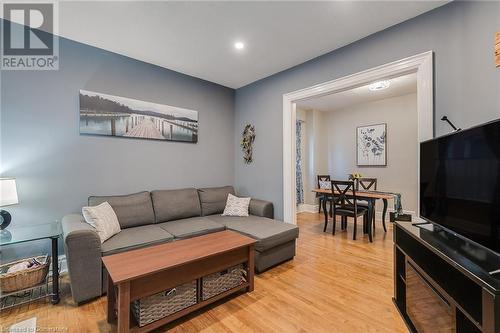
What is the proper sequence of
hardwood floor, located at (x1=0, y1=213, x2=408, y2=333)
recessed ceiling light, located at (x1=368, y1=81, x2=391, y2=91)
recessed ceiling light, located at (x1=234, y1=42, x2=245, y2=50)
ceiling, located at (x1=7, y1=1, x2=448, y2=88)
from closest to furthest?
hardwood floor, located at (x1=0, y1=213, x2=408, y2=333) → ceiling, located at (x1=7, y1=1, x2=448, y2=88) → recessed ceiling light, located at (x1=234, y1=42, x2=245, y2=50) → recessed ceiling light, located at (x1=368, y1=81, x2=391, y2=91)

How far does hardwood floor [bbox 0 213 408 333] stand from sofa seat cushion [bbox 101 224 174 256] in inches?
18.2

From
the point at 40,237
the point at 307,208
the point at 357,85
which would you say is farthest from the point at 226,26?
the point at 307,208

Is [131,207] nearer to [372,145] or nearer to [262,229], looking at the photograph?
[262,229]

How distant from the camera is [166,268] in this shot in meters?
1.59

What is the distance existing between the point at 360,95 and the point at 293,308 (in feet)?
14.1

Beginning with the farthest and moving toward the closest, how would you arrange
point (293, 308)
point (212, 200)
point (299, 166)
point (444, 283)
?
1. point (299, 166)
2. point (212, 200)
3. point (293, 308)
4. point (444, 283)

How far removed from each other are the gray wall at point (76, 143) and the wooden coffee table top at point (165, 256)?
131 cm

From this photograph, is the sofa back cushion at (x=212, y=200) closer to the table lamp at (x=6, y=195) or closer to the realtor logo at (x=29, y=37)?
the table lamp at (x=6, y=195)

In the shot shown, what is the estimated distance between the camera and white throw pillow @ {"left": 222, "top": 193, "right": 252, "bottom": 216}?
337cm

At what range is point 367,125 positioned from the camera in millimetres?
5152

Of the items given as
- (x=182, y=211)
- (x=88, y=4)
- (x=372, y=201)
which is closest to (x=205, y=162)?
(x=182, y=211)

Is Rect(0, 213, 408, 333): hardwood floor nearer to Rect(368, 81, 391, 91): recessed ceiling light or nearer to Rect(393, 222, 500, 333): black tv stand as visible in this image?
Rect(393, 222, 500, 333): black tv stand

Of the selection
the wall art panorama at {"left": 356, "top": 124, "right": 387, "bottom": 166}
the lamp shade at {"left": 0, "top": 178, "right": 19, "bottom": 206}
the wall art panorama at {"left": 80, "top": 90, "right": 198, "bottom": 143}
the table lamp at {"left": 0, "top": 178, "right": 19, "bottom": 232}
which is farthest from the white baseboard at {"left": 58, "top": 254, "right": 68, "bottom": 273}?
the wall art panorama at {"left": 356, "top": 124, "right": 387, "bottom": 166}

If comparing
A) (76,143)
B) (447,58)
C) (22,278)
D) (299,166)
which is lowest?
(22,278)
